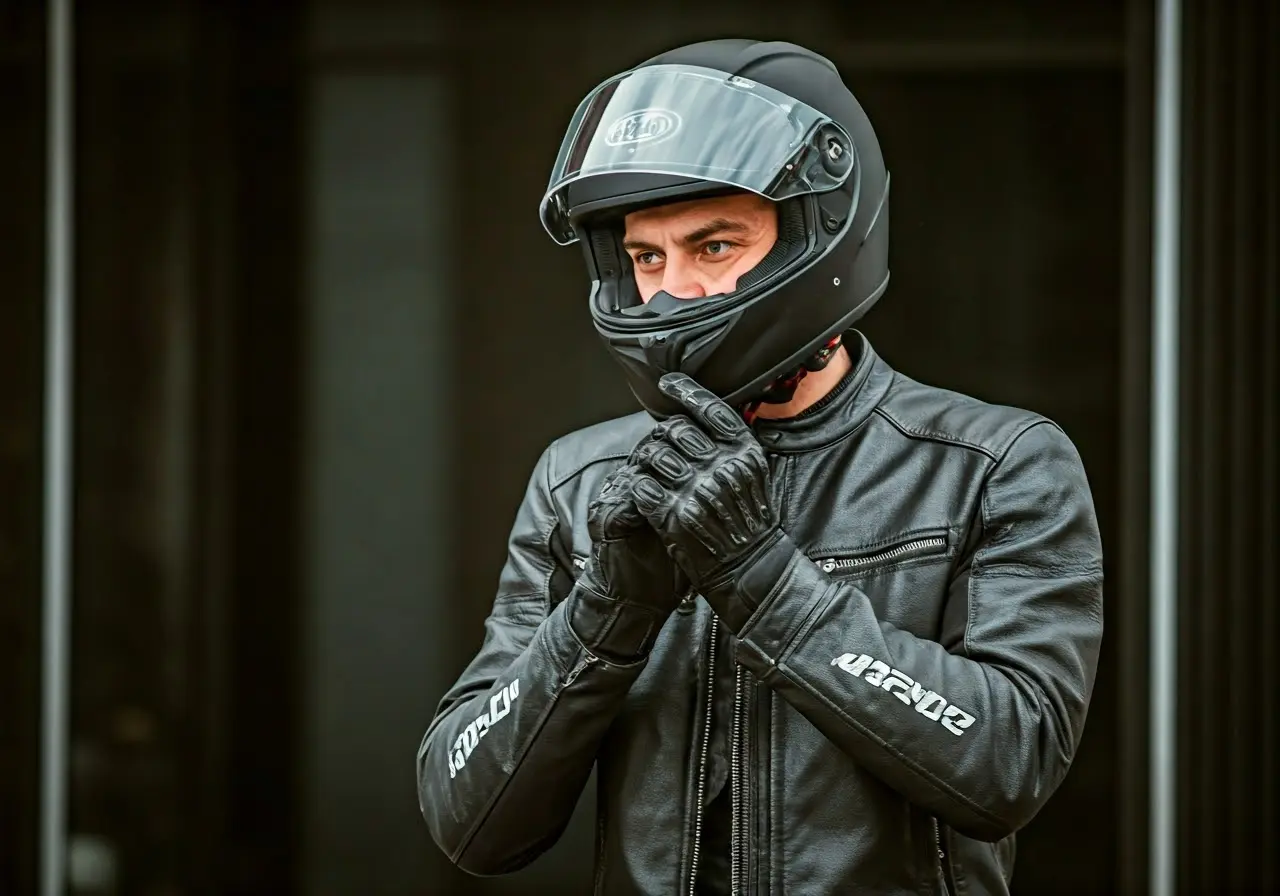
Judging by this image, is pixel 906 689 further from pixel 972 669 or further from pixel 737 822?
pixel 737 822

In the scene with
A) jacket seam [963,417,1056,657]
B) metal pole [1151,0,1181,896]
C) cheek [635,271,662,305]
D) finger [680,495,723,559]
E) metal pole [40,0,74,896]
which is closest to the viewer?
finger [680,495,723,559]

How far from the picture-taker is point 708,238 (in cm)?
185

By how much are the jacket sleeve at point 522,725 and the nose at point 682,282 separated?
33cm

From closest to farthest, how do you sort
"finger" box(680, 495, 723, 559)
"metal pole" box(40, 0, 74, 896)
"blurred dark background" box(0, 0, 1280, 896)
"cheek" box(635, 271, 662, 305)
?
"finger" box(680, 495, 723, 559), "cheek" box(635, 271, 662, 305), "blurred dark background" box(0, 0, 1280, 896), "metal pole" box(40, 0, 74, 896)

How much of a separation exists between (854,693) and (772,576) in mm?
143

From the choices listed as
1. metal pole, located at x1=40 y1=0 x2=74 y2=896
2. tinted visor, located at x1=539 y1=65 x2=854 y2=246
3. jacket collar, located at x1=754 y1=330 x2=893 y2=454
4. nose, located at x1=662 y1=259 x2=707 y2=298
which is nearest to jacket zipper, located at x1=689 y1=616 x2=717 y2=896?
jacket collar, located at x1=754 y1=330 x2=893 y2=454

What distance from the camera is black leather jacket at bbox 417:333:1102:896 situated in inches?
65.3

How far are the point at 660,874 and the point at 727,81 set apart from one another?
894 millimetres

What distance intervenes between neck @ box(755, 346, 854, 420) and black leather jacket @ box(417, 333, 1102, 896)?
0.03m

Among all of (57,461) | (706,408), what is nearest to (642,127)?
(706,408)

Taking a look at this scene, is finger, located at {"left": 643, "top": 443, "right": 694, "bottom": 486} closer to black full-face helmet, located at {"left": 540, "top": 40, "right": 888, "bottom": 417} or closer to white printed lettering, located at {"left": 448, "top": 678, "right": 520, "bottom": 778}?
black full-face helmet, located at {"left": 540, "top": 40, "right": 888, "bottom": 417}

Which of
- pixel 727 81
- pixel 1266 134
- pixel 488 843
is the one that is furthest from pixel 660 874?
pixel 1266 134

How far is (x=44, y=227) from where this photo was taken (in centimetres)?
453

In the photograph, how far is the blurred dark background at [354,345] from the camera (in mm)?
4320
